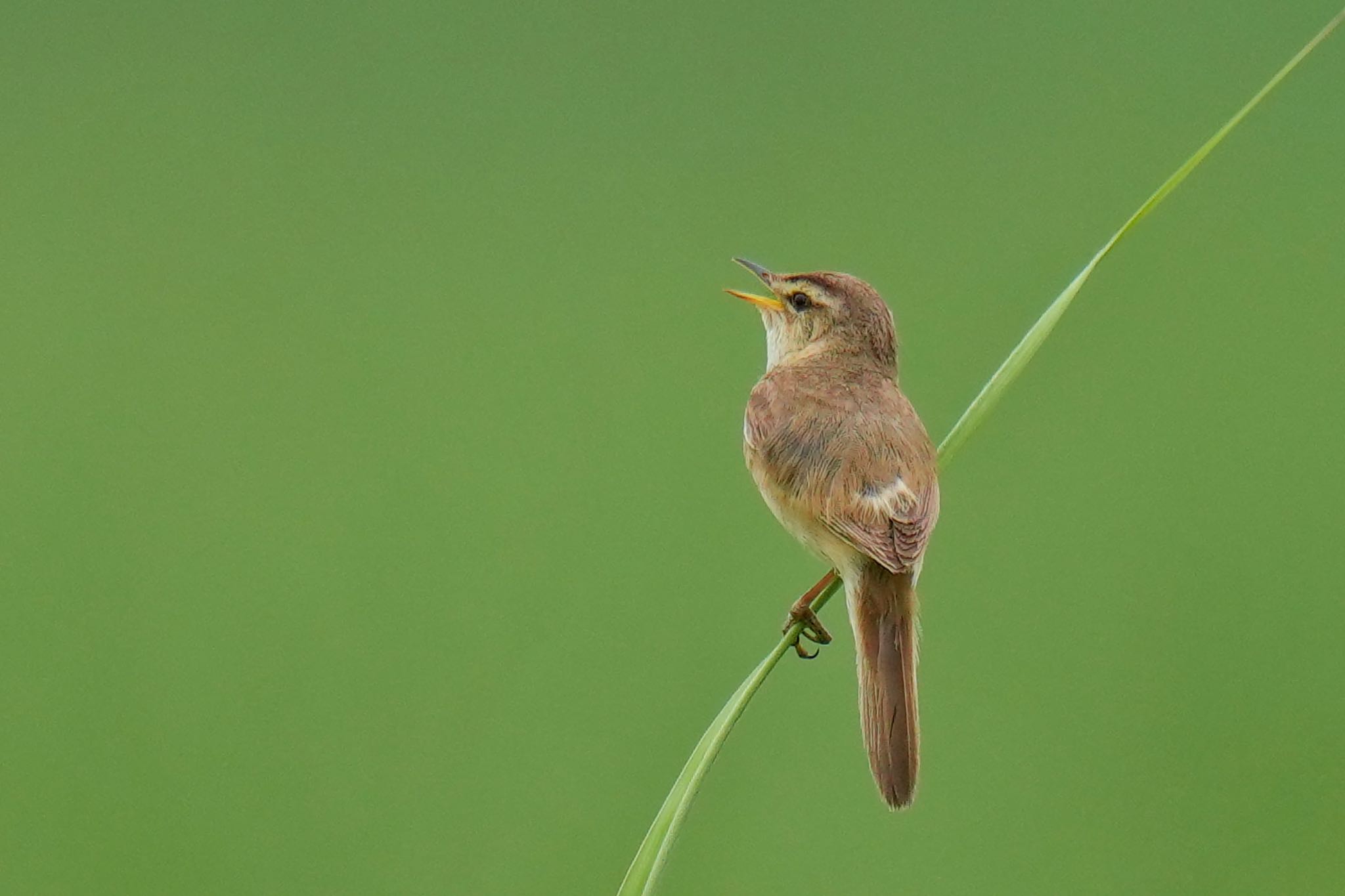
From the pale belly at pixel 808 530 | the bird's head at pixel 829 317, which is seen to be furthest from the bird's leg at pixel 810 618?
the bird's head at pixel 829 317

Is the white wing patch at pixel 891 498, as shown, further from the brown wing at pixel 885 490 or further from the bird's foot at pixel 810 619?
the bird's foot at pixel 810 619

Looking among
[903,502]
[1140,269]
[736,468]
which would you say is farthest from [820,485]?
[1140,269]

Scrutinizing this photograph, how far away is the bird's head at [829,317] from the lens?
3.68 m

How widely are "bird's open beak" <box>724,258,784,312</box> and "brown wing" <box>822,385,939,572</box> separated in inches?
27.0

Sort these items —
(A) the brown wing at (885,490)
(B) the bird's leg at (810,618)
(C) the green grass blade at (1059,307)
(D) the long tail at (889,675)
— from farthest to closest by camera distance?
(B) the bird's leg at (810,618) → (A) the brown wing at (885,490) → (D) the long tail at (889,675) → (C) the green grass blade at (1059,307)

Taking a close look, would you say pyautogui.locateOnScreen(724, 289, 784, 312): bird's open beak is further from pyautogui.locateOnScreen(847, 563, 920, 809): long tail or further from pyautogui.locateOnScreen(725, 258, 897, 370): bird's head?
pyautogui.locateOnScreen(847, 563, 920, 809): long tail

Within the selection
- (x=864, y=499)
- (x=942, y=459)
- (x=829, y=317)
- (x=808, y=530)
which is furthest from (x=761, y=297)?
(x=942, y=459)

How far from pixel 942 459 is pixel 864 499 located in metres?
0.20

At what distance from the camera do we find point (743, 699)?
205 centimetres

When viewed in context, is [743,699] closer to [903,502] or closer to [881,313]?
[903,502]

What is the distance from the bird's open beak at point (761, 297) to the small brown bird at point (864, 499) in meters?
0.21

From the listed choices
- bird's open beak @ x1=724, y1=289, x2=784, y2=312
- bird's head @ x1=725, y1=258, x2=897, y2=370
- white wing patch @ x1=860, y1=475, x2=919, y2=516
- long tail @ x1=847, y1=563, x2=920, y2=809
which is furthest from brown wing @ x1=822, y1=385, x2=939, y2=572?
bird's open beak @ x1=724, y1=289, x2=784, y2=312

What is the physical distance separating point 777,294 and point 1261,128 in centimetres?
494

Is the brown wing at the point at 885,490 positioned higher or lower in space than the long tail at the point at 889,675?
higher
